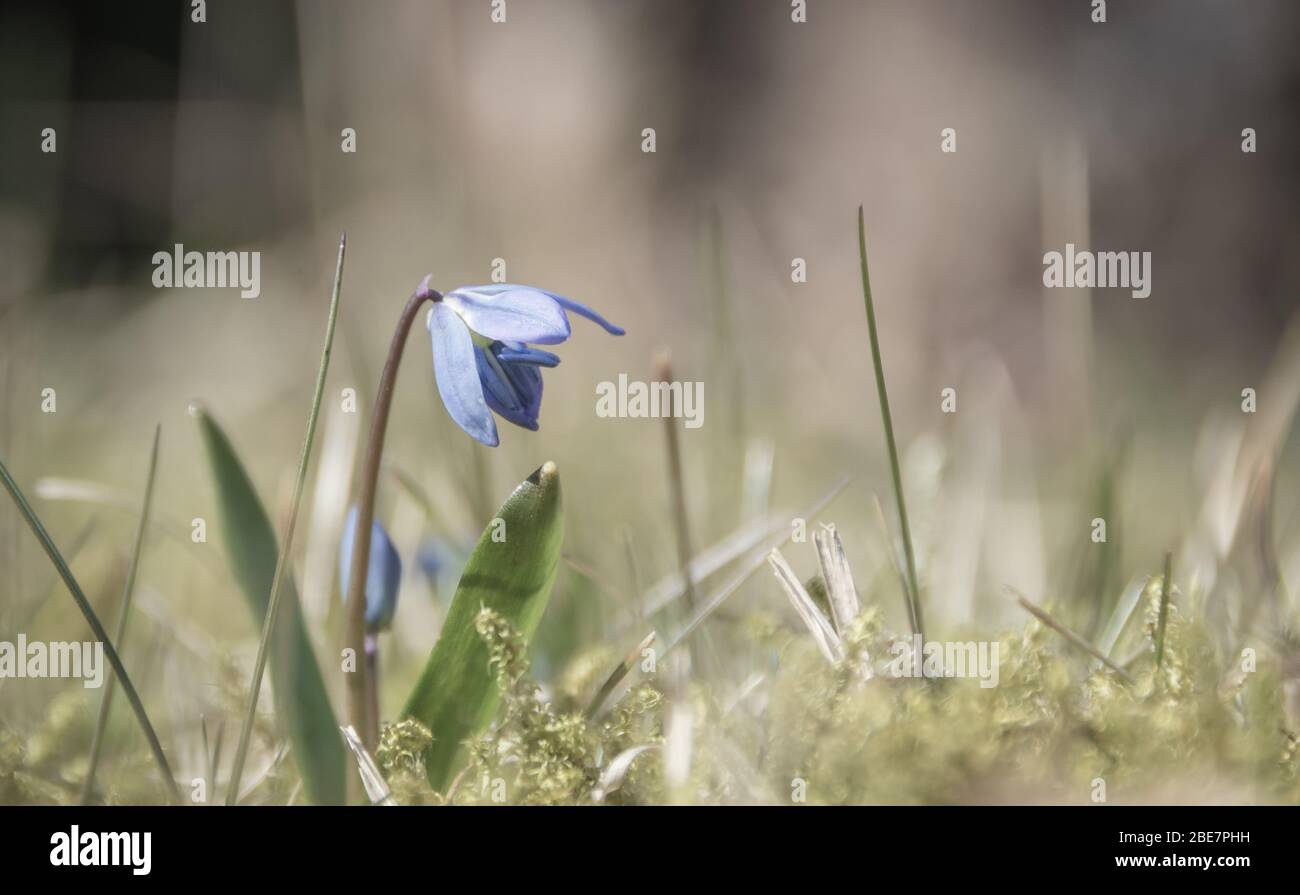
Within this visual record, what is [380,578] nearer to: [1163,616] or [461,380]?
[461,380]

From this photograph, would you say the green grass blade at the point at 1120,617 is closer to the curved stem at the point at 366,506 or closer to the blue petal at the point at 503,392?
the blue petal at the point at 503,392

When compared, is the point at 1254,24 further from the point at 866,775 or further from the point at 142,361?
the point at 142,361

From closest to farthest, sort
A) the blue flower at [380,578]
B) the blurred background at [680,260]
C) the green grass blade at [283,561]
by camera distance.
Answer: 1. the green grass blade at [283,561]
2. the blue flower at [380,578]
3. the blurred background at [680,260]

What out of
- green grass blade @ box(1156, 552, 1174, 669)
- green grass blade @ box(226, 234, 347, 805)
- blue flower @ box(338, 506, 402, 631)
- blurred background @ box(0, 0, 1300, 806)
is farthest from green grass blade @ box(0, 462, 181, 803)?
green grass blade @ box(1156, 552, 1174, 669)

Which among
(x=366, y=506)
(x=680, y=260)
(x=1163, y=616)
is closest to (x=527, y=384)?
(x=366, y=506)

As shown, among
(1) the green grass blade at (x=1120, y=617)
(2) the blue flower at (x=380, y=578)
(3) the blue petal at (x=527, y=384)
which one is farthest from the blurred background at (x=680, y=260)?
(3) the blue petal at (x=527, y=384)

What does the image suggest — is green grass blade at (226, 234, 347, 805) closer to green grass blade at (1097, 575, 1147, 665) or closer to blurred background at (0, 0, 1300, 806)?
blurred background at (0, 0, 1300, 806)

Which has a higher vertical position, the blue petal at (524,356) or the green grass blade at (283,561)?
the blue petal at (524,356)
